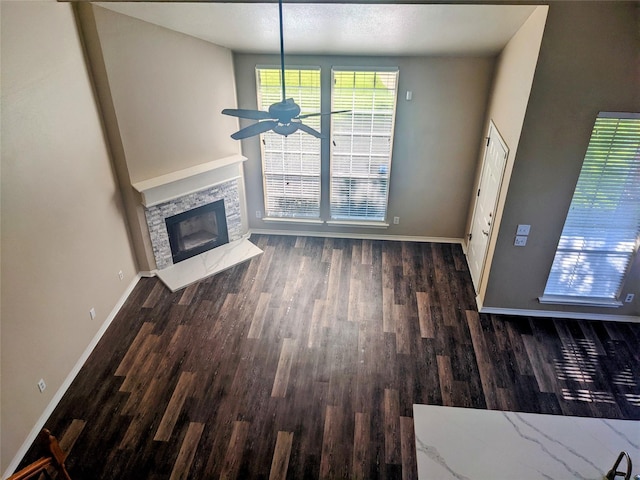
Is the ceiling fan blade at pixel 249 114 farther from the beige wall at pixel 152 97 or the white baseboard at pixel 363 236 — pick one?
the white baseboard at pixel 363 236

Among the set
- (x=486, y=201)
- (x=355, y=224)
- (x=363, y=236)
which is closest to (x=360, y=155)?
(x=355, y=224)

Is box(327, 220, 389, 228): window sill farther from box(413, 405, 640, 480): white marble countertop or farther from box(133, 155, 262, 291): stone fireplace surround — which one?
box(413, 405, 640, 480): white marble countertop

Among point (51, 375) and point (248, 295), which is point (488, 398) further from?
point (51, 375)

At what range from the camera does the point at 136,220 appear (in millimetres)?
5480

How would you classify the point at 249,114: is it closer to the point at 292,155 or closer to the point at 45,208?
the point at 45,208

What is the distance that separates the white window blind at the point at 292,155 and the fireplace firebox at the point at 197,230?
0.81 m

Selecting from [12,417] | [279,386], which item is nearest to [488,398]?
[279,386]

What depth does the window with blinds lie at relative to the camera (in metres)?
4.28

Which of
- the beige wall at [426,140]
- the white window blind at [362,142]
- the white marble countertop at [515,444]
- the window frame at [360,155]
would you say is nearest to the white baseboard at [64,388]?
the beige wall at [426,140]

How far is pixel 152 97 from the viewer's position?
505 centimetres

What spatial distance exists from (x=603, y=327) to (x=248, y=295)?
13.7 feet

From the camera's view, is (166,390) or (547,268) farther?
(547,268)

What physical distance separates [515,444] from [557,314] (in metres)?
1.92

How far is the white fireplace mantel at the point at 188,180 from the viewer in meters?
5.33
